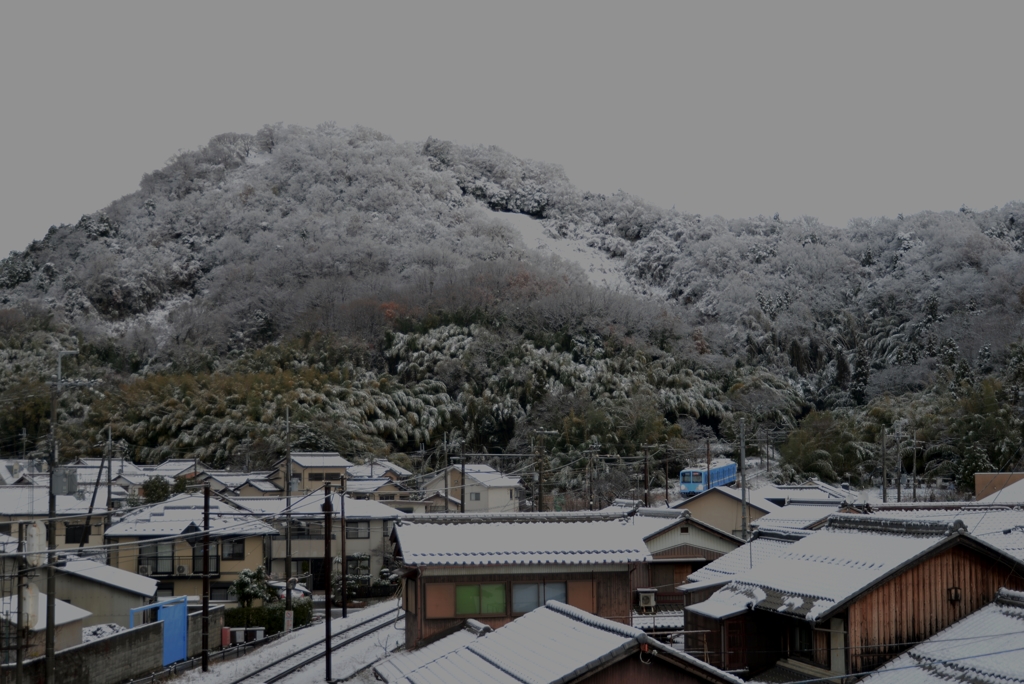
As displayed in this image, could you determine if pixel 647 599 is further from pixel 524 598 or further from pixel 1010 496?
pixel 1010 496

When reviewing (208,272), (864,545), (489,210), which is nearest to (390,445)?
(864,545)

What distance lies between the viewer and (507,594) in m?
14.2

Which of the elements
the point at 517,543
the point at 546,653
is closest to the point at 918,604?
the point at 546,653

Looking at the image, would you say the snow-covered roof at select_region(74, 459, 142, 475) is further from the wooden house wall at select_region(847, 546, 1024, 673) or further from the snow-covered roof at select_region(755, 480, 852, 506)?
the wooden house wall at select_region(847, 546, 1024, 673)

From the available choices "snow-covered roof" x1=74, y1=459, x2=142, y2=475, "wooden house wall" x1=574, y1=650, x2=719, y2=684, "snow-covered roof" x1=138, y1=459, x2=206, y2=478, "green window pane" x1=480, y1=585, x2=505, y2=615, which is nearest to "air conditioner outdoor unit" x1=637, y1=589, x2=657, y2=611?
"green window pane" x1=480, y1=585, x2=505, y2=615

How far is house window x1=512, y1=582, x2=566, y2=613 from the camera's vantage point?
14227mm

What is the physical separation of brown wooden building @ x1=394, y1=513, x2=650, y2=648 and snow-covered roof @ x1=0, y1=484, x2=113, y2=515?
589 inches

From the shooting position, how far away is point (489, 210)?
122062 millimetres

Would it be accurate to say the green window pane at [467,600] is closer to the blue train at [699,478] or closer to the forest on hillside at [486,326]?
the forest on hillside at [486,326]

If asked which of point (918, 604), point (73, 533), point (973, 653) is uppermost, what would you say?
point (918, 604)

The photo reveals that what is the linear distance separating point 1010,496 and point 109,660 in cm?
1779

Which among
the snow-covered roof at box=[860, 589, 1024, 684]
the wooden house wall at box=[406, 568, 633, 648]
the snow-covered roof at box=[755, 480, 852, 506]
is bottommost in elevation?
the snow-covered roof at box=[755, 480, 852, 506]

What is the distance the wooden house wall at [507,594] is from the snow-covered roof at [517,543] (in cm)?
29

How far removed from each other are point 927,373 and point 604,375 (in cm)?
1935
